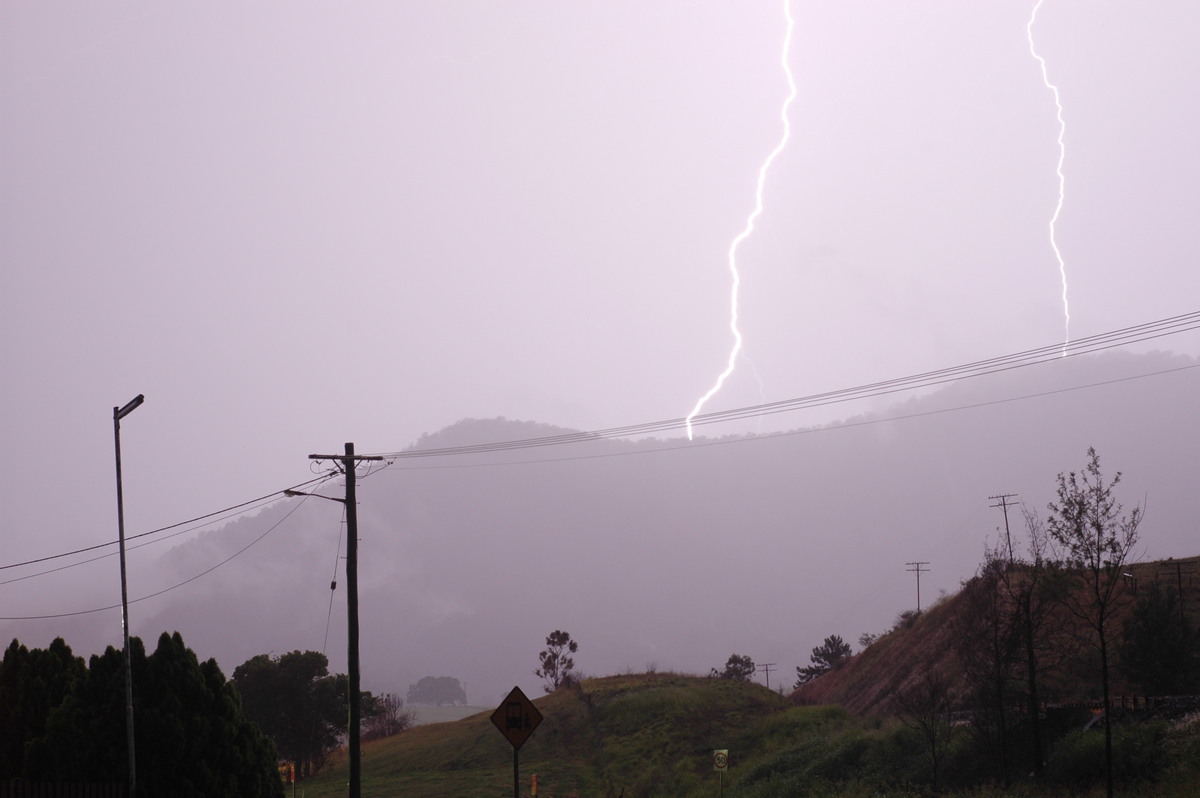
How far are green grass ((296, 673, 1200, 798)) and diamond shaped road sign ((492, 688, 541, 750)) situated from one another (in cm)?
1456

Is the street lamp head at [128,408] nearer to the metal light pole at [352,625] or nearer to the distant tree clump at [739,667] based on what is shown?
the metal light pole at [352,625]

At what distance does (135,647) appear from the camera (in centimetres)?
2786

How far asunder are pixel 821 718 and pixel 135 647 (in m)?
39.4

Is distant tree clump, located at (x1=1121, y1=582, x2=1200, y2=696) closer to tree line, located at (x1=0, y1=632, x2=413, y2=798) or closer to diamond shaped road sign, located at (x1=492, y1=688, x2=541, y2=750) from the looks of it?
diamond shaped road sign, located at (x1=492, y1=688, x2=541, y2=750)

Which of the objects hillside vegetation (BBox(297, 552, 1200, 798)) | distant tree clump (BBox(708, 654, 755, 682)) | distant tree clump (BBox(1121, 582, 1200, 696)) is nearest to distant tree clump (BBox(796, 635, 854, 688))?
distant tree clump (BBox(708, 654, 755, 682))

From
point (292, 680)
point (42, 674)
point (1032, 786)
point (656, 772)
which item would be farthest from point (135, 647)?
point (292, 680)

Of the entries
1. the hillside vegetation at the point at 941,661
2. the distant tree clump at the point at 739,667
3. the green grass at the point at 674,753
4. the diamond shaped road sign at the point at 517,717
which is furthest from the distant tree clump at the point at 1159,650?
the distant tree clump at the point at 739,667

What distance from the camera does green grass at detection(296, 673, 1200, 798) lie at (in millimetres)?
35812

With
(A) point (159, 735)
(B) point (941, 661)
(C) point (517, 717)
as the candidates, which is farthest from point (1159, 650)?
(A) point (159, 735)

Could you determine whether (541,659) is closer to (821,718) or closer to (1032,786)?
(821,718)

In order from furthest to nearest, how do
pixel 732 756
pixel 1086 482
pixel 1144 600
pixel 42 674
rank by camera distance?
pixel 732 756 < pixel 1144 600 < pixel 42 674 < pixel 1086 482

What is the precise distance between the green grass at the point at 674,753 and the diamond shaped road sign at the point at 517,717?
47.8ft

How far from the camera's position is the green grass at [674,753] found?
3581cm

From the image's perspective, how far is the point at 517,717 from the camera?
21734mm
